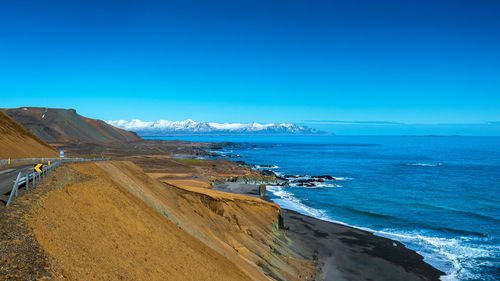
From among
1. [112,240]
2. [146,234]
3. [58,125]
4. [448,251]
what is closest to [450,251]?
[448,251]

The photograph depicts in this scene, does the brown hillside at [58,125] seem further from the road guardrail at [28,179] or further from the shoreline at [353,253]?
the road guardrail at [28,179]

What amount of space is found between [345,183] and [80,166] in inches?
2491

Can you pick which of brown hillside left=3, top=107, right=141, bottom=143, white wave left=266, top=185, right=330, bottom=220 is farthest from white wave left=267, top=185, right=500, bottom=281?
brown hillside left=3, top=107, right=141, bottom=143

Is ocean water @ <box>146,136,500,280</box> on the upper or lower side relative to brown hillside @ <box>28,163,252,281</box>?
lower

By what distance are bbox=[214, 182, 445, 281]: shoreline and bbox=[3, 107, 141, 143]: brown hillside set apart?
14241 cm

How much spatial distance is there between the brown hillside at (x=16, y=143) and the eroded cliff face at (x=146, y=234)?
24.7 meters

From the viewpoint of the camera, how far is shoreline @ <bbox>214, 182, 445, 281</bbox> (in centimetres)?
2684

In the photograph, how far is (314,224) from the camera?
132 ft

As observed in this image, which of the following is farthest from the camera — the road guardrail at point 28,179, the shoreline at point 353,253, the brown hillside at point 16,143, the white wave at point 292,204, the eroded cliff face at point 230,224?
the white wave at point 292,204

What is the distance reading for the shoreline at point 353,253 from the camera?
2684 centimetres

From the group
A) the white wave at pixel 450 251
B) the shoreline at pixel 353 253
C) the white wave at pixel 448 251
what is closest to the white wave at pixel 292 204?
the white wave at pixel 448 251

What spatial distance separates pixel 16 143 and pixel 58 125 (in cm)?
A: 13424

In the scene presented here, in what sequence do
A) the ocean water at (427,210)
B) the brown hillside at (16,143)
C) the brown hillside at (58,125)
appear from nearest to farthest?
the ocean water at (427,210) → the brown hillside at (16,143) → the brown hillside at (58,125)

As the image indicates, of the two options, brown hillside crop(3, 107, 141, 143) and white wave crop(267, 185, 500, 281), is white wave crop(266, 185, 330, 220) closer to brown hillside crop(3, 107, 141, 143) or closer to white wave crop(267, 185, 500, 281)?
white wave crop(267, 185, 500, 281)
